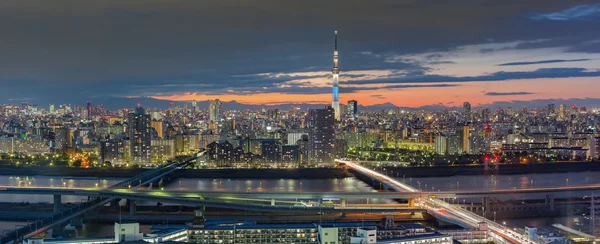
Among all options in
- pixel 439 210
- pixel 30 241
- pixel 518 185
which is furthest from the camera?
pixel 518 185

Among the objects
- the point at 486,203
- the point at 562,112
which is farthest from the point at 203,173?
the point at 562,112

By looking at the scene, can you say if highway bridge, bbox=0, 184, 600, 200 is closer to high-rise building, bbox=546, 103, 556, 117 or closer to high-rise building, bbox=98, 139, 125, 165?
high-rise building, bbox=98, 139, 125, 165

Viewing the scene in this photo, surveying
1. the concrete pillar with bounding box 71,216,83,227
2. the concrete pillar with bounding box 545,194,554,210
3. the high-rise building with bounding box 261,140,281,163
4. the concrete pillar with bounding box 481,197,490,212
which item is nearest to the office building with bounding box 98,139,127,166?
the high-rise building with bounding box 261,140,281,163

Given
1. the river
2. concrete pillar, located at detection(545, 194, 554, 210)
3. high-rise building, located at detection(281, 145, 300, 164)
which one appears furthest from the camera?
high-rise building, located at detection(281, 145, 300, 164)

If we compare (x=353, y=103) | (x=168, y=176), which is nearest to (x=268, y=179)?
(x=168, y=176)

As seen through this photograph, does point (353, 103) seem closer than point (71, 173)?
No

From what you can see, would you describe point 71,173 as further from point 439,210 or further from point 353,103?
point 353,103

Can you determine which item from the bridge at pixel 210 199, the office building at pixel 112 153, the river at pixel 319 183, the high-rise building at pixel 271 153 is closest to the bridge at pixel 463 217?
the bridge at pixel 210 199
